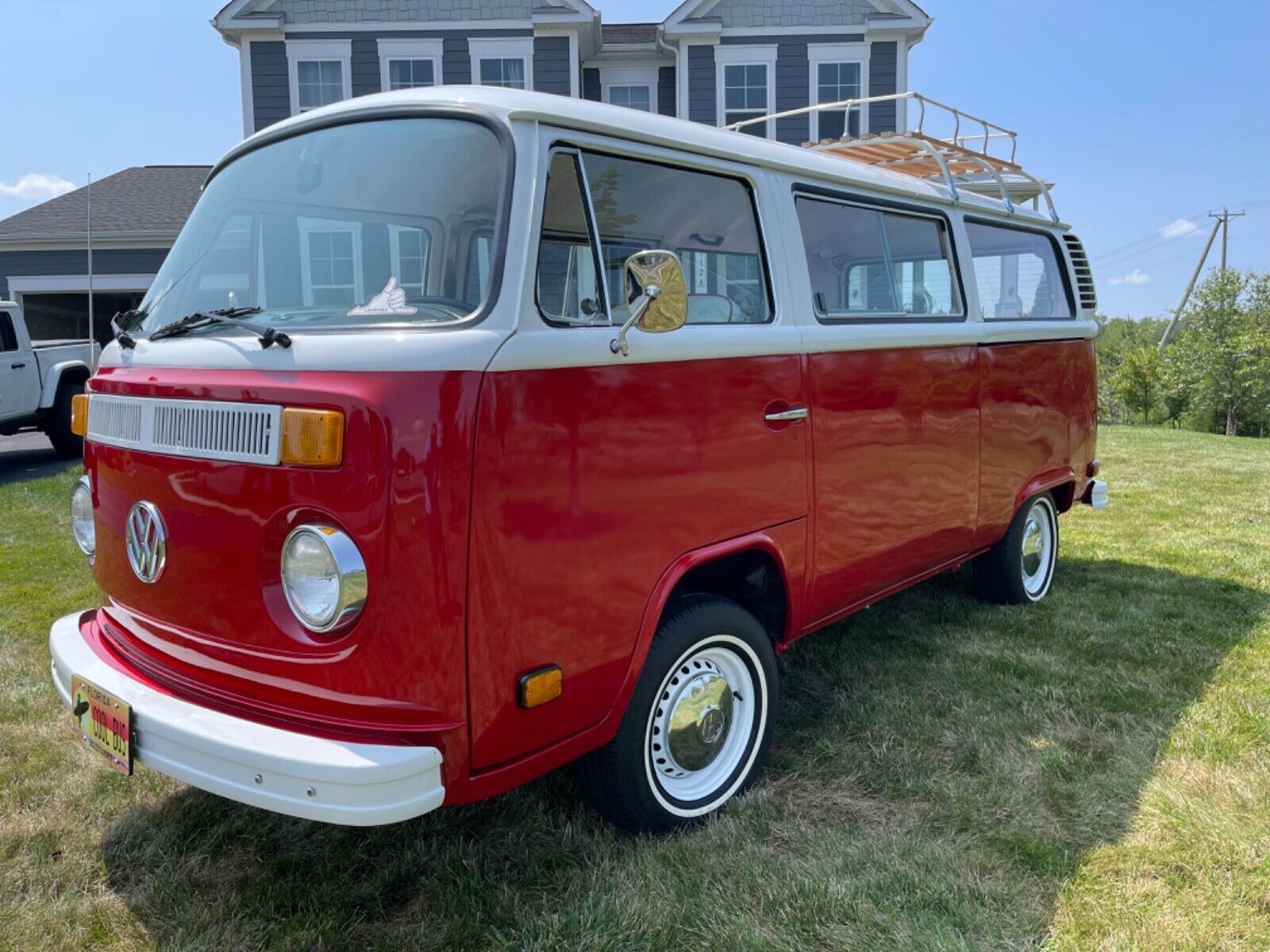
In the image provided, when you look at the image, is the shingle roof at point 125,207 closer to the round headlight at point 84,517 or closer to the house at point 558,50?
the house at point 558,50

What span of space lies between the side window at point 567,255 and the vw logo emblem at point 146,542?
4.04 ft

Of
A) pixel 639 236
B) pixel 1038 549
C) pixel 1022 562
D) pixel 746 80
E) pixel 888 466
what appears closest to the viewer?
pixel 639 236

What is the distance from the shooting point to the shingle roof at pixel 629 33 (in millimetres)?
17984

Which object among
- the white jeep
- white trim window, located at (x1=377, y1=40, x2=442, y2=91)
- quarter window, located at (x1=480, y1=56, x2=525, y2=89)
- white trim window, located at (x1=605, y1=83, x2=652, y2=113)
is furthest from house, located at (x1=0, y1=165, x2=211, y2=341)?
white trim window, located at (x1=605, y1=83, x2=652, y2=113)

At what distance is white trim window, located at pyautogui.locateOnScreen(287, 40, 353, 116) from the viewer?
1667 centimetres

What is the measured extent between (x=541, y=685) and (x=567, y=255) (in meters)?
1.13

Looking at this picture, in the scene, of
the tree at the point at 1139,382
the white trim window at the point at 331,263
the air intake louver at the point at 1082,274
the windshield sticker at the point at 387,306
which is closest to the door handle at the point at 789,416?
the windshield sticker at the point at 387,306

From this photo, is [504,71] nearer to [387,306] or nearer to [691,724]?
[387,306]

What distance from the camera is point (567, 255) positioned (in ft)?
8.39

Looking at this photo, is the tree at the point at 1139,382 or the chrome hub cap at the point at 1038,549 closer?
the chrome hub cap at the point at 1038,549

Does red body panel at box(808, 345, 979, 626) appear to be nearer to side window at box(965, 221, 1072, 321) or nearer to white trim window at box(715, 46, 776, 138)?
side window at box(965, 221, 1072, 321)

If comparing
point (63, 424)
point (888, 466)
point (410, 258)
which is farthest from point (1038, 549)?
point (63, 424)

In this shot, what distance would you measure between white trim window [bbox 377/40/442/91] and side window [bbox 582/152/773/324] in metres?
15.2

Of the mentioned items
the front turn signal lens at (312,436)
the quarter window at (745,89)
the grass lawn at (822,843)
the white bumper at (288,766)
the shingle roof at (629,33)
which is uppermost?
the shingle roof at (629,33)
